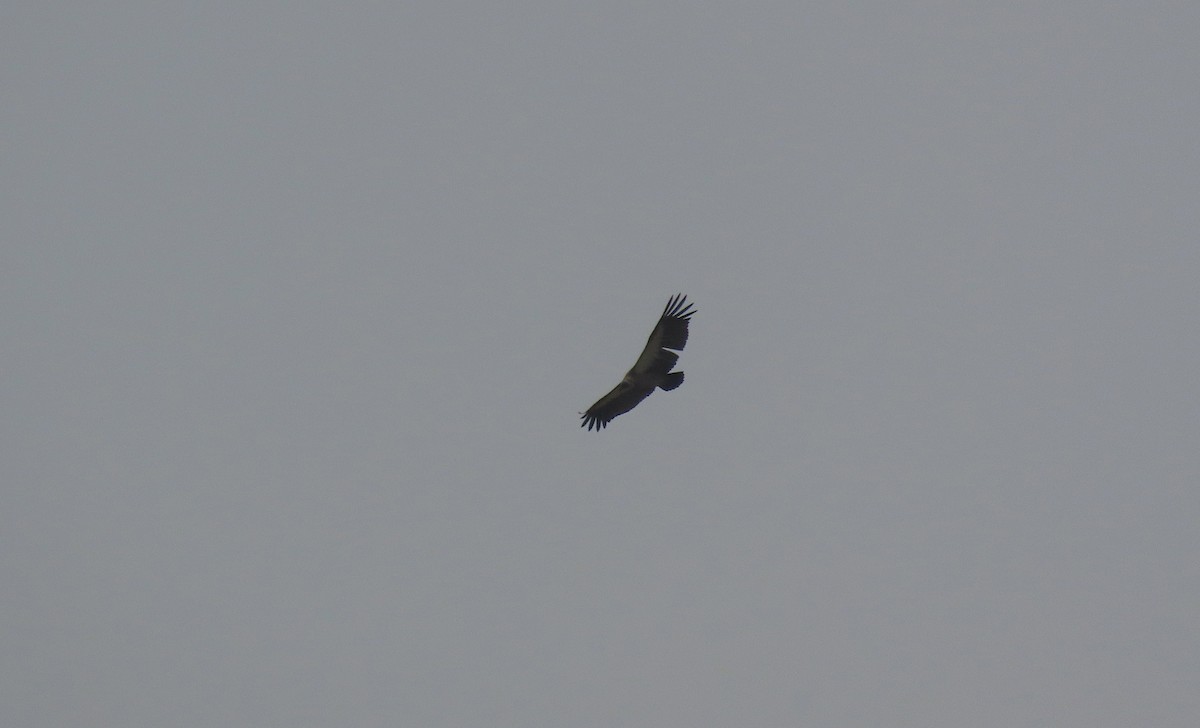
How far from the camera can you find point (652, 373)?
48719 millimetres

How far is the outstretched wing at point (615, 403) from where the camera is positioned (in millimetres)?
48969

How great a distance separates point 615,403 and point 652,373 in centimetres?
124

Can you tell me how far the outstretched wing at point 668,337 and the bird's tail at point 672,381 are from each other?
0.19m

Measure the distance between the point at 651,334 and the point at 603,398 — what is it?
6.72 ft

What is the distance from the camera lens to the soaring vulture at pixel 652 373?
48094 mm

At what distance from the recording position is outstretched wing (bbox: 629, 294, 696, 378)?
48062 millimetres

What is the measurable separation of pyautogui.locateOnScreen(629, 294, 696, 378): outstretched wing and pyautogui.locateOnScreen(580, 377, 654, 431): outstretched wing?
733 millimetres

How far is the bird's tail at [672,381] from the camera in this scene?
4847 cm

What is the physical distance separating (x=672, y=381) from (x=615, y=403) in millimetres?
1620

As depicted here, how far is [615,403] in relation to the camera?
161 ft

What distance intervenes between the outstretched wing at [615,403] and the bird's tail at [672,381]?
36cm

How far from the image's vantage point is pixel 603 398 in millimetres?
48875

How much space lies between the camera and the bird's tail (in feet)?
159

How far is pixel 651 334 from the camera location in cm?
4809
